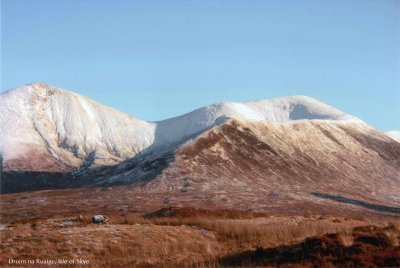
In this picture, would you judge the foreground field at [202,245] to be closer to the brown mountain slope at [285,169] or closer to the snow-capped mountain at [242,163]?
the brown mountain slope at [285,169]

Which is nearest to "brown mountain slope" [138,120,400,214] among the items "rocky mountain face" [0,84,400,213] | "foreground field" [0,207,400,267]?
"rocky mountain face" [0,84,400,213]

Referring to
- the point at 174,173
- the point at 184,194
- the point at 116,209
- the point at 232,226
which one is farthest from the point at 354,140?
the point at 232,226

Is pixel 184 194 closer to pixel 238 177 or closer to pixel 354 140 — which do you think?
pixel 238 177

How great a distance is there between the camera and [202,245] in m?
24.0

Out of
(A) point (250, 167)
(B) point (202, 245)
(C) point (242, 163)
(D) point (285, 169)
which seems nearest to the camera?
(B) point (202, 245)

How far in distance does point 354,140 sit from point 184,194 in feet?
314

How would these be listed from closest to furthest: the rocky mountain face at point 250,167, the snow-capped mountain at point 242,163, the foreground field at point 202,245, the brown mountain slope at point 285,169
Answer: the foreground field at point 202,245
the brown mountain slope at point 285,169
the rocky mountain face at point 250,167
the snow-capped mountain at point 242,163

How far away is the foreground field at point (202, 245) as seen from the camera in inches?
657

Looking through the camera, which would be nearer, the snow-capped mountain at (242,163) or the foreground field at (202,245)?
the foreground field at (202,245)

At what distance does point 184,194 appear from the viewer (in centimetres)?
10362

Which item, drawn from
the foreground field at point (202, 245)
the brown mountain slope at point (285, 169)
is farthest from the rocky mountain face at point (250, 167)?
the foreground field at point (202, 245)

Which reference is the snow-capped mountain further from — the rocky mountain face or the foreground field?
the foreground field

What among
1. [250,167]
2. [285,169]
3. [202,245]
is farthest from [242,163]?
[202,245]

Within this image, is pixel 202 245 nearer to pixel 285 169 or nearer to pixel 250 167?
pixel 250 167
